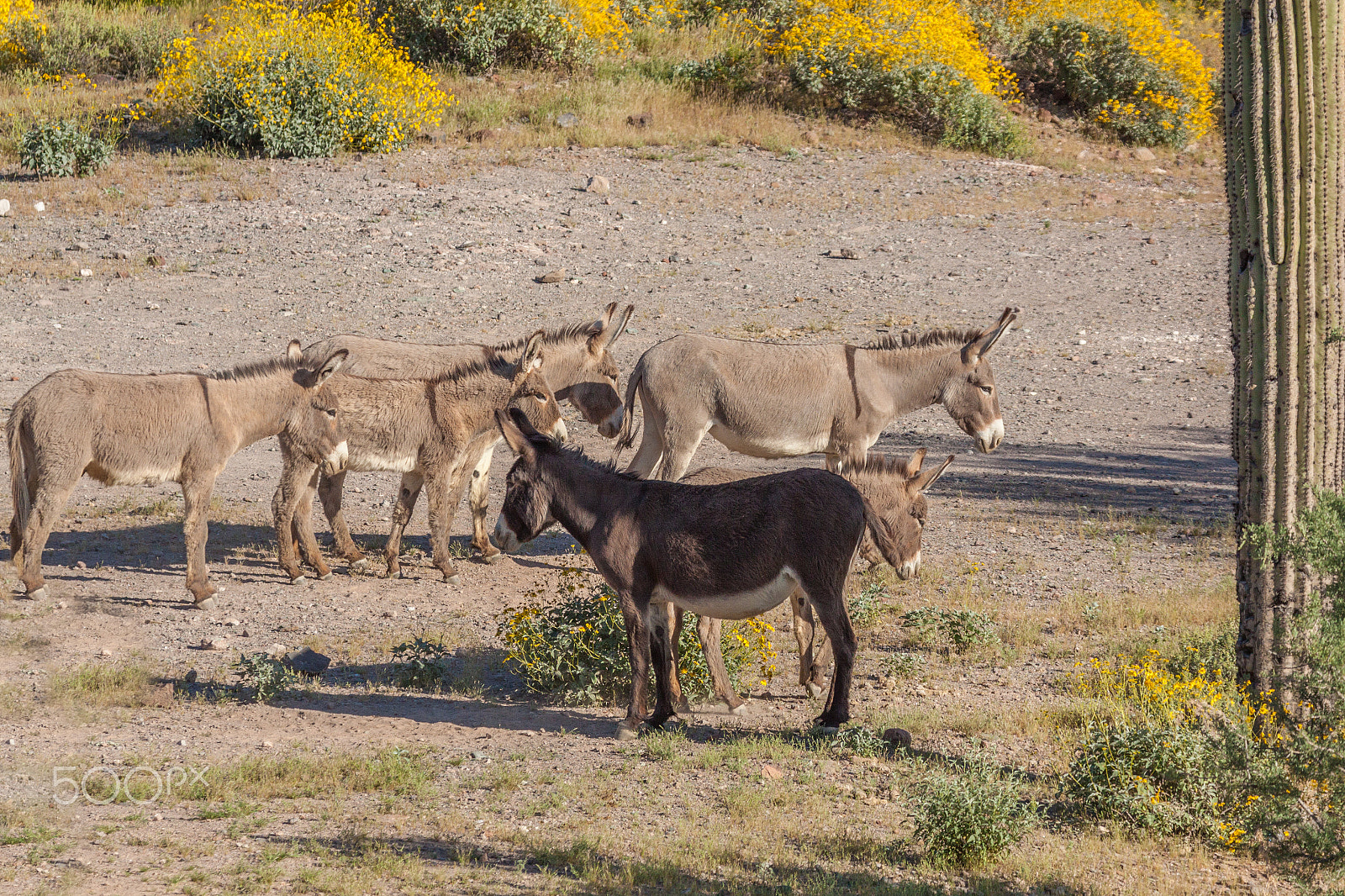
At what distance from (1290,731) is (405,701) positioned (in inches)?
199

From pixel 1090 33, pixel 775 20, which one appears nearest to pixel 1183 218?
pixel 1090 33

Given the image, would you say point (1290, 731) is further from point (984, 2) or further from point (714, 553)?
point (984, 2)

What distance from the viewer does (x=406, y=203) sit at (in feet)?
70.2

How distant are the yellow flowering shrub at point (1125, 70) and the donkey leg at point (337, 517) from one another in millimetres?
21082

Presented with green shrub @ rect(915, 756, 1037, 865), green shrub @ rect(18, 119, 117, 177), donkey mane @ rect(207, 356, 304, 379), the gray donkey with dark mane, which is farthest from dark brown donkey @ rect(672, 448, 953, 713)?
green shrub @ rect(18, 119, 117, 177)

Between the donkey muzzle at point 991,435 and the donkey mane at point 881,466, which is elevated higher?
the donkey mane at point 881,466

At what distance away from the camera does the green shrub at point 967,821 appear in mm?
5668

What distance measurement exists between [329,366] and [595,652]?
12.1 feet

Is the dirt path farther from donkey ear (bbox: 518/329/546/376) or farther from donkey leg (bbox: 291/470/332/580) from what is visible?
donkey ear (bbox: 518/329/546/376)

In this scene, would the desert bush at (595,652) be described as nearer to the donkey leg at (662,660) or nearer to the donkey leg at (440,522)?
the donkey leg at (662,660)

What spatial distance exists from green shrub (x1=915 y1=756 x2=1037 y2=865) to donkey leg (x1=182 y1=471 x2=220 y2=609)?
592 cm

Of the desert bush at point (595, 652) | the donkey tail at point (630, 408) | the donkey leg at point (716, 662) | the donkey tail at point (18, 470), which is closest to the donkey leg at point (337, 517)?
the donkey tail at point (18, 470)

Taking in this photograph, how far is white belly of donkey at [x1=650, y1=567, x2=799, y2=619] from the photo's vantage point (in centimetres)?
683

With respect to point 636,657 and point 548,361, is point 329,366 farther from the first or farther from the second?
point 636,657
